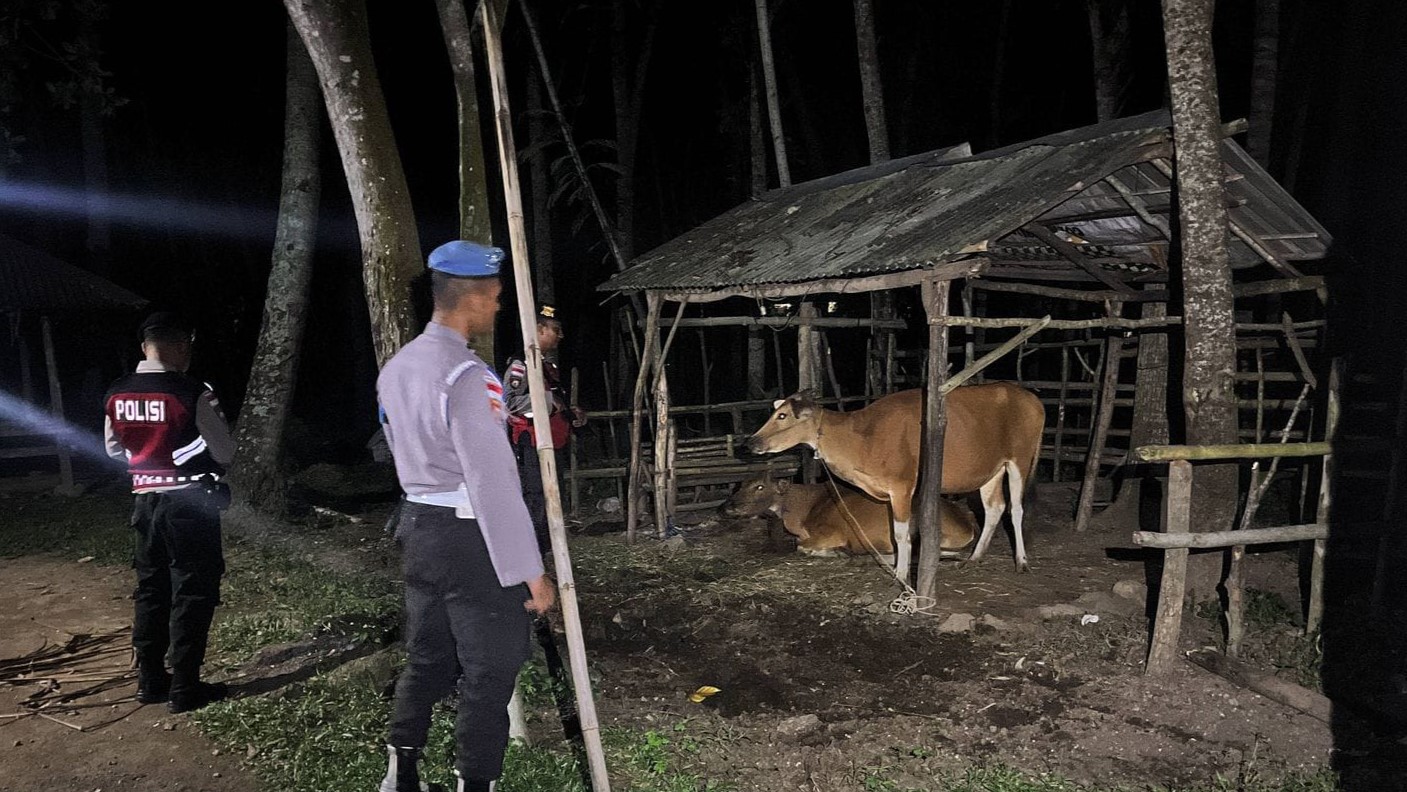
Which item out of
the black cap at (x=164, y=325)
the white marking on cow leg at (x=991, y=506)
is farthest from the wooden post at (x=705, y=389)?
the black cap at (x=164, y=325)

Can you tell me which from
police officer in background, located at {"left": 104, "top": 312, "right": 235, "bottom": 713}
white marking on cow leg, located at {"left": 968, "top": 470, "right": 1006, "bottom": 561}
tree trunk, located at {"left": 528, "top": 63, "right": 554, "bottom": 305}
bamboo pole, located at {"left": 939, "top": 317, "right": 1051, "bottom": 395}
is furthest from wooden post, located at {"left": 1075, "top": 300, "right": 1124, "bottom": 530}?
tree trunk, located at {"left": 528, "top": 63, "right": 554, "bottom": 305}

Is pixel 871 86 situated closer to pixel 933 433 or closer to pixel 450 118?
pixel 933 433

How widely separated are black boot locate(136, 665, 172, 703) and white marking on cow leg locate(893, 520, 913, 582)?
510cm

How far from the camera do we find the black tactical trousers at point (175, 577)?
5.13 metres

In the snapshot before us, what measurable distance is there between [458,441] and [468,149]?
2741 mm

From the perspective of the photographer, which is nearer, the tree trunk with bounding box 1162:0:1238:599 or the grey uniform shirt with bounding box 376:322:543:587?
the grey uniform shirt with bounding box 376:322:543:587

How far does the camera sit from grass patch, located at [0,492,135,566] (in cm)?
935

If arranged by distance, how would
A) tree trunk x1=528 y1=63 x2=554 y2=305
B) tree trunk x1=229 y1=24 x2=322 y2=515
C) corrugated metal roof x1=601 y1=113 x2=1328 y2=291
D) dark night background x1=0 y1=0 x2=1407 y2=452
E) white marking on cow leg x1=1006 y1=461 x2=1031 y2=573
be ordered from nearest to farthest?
corrugated metal roof x1=601 y1=113 x2=1328 y2=291 → white marking on cow leg x1=1006 y1=461 x2=1031 y2=573 → tree trunk x1=229 y1=24 x2=322 y2=515 → tree trunk x1=528 y1=63 x2=554 y2=305 → dark night background x1=0 y1=0 x2=1407 y2=452

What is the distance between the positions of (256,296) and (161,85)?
6.02m

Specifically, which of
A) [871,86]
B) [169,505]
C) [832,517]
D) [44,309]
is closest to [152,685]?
[169,505]

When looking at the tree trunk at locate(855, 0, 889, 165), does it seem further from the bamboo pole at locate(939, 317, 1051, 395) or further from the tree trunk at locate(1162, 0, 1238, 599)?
the tree trunk at locate(1162, 0, 1238, 599)

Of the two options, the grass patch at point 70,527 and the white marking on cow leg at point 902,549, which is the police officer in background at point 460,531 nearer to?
the white marking on cow leg at point 902,549

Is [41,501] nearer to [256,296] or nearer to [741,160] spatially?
[256,296]

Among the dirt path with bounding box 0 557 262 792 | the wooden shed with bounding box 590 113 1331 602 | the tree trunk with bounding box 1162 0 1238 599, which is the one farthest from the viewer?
the wooden shed with bounding box 590 113 1331 602
